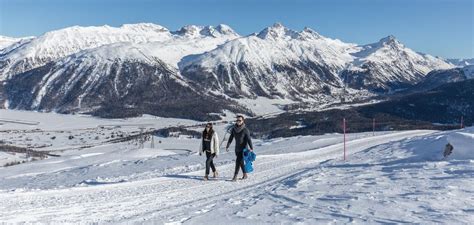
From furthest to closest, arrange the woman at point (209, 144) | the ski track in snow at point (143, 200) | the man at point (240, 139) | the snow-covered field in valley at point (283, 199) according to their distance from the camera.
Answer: the woman at point (209, 144) → the man at point (240, 139) → the ski track in snow at point (143, 200) → the snow-covered field in valley at point (283, 199)

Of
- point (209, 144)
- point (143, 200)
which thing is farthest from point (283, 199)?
point (209, 144)

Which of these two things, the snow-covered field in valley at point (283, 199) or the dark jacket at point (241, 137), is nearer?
the snow-covered field in valley at point (283, 199)

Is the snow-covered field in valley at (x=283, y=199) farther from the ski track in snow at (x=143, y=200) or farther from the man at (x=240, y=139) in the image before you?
the man at (x=240, y=139)

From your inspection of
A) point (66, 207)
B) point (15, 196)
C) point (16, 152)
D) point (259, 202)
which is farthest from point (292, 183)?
point (16, 152)

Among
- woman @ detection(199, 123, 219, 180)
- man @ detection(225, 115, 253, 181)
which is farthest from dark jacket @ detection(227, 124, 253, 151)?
woman @ detection(199, 123, 219, 180)

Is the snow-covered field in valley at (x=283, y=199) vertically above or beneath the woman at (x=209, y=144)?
beneath

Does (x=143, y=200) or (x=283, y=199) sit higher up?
(x=283, y=199)

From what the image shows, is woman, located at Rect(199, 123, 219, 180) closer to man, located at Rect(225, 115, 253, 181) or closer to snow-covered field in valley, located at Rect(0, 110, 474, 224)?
man, located at Rect(225, 115, 253, 181)

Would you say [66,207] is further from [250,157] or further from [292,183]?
[250,157]

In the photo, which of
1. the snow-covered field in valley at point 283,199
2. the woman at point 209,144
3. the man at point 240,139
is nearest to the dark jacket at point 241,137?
the man at point 240,139

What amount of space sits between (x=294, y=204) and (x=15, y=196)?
9.60m

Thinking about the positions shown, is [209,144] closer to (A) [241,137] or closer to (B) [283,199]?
(A) [241,137]

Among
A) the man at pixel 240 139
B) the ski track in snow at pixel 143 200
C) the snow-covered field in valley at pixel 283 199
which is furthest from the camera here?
the man at pixel 240 139

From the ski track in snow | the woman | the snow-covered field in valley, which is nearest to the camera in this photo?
the snow-covered field in valley
